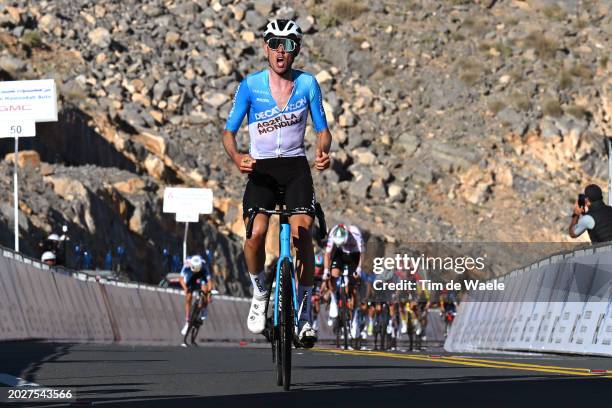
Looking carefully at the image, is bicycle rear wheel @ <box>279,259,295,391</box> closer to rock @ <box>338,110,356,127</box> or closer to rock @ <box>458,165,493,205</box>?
rock @ <box>458,165,493,205</box>

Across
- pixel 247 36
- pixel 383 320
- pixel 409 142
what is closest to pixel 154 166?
pixel 409 142

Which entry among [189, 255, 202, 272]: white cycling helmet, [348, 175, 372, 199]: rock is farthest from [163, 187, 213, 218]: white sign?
[348, 175, 372, 199]: rock

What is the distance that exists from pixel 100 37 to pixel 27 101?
99.6 ft

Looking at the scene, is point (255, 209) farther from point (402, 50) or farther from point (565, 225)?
point (402, 50)

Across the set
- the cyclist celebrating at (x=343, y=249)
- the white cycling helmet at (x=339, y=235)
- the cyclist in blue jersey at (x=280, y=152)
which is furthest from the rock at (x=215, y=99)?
the cyclist in blue jersey at (x=280, y=152)

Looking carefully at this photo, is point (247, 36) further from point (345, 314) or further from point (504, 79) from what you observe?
point (345, 314)

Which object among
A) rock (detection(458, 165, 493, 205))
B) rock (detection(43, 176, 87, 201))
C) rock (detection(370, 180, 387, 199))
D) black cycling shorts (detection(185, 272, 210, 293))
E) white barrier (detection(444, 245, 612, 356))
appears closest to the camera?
white barrier (detection(444, 245, 612, 356))

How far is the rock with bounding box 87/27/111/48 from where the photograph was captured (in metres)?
67.8

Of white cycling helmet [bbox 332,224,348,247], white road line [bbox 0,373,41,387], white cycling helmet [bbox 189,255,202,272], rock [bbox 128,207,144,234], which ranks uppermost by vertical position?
rock [bbox 128,207,144,234]

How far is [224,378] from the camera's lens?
10133 mm

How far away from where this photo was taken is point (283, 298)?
9.69m

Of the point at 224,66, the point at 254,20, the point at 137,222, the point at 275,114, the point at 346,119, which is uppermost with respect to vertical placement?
the point at 254,20

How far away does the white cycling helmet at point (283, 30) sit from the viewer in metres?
10.2

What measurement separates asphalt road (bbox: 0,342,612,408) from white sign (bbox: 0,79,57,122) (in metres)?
24.2
